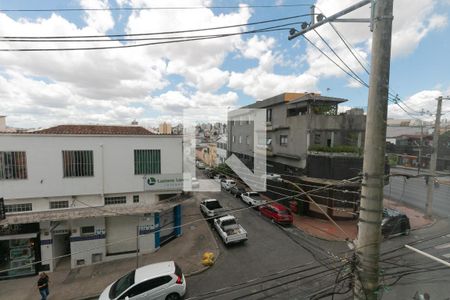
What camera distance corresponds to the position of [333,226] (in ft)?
59.1

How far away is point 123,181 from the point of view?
557 inches

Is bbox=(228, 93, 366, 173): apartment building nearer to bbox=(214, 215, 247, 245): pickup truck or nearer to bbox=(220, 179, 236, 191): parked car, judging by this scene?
bbox=(220, 179, 236, 191): parked car

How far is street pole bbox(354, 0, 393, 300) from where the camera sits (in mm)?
3014

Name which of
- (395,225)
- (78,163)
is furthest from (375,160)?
(395,225)

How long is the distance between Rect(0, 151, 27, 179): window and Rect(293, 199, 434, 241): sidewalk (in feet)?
62.5

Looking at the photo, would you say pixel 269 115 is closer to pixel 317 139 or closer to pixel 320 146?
pixel 317 139

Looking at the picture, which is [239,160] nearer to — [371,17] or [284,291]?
[284,291]

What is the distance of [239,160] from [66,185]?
80.6ft

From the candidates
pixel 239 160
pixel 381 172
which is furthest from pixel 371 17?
pixel 239 160

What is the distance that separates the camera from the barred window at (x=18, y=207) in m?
12.6

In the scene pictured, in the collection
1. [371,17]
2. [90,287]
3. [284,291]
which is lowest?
[90,287]

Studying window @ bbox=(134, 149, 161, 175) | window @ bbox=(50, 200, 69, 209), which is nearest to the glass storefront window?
window @ bbox=(50, 200, 69, 209)

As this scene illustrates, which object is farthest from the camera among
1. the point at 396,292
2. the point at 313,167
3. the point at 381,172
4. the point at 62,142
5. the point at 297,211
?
the point at 297,211

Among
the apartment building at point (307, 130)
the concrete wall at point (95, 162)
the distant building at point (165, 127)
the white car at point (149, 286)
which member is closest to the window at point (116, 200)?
the concrete wall at point (95, 162)
